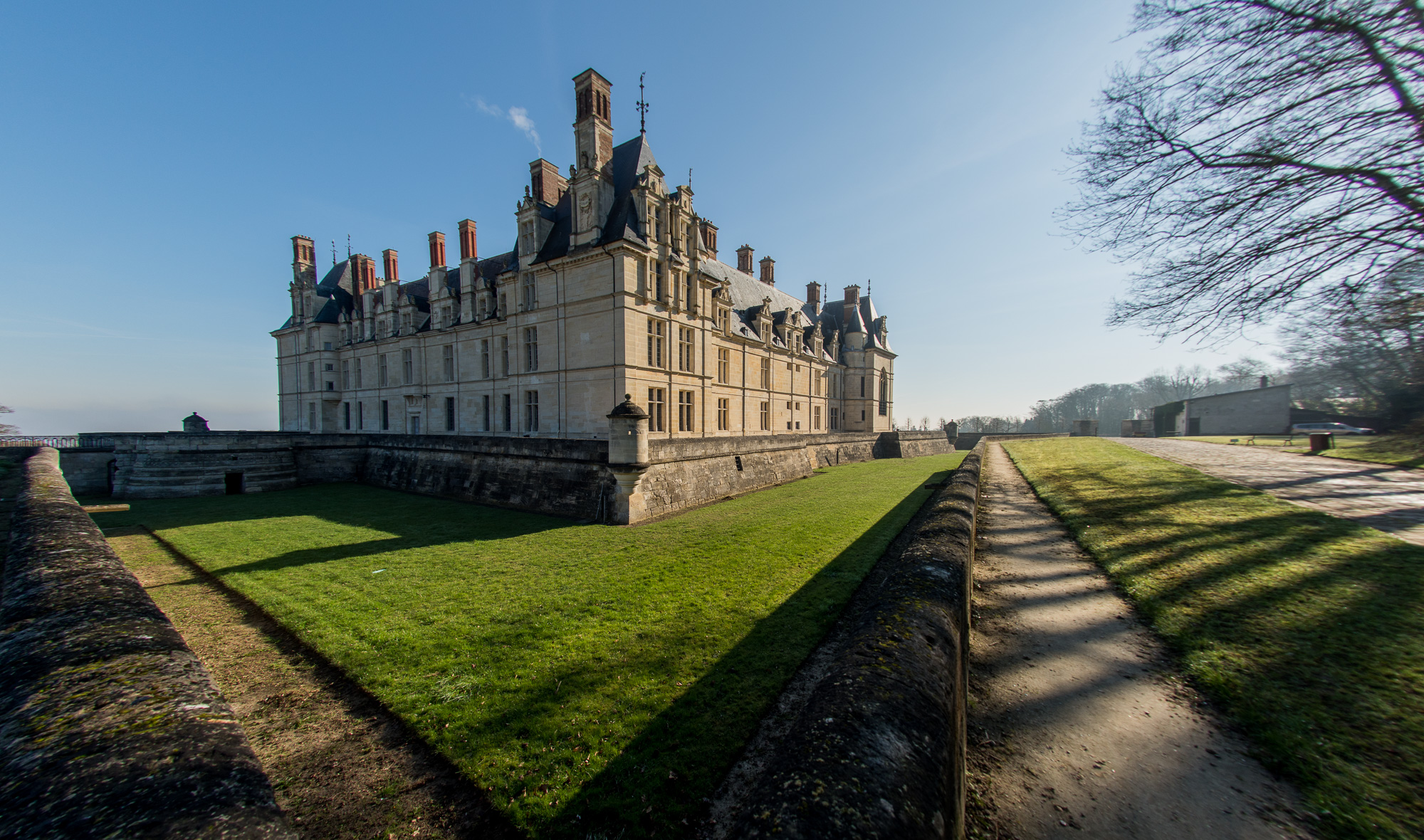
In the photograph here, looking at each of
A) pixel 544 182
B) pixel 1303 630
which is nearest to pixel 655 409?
pixel 544 182

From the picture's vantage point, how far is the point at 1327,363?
30906 mm

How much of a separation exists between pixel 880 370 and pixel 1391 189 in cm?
3519

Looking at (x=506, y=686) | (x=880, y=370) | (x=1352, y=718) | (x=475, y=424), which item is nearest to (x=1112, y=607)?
(x=1352, y=718)

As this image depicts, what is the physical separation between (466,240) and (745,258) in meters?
19.1

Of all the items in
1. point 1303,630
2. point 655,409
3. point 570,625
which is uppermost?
point 655,409

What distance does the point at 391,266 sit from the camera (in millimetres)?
29422

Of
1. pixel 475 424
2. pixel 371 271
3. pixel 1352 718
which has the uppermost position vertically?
pixel 371 271

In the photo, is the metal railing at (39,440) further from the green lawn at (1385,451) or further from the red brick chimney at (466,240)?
the green lawn at (1385,451)

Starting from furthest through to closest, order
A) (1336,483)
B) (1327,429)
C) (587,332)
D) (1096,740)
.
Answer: (1327,429)
(587,332)
(1336,483)
(1096,740)

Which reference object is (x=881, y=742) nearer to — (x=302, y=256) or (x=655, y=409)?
(x=655, y=409)

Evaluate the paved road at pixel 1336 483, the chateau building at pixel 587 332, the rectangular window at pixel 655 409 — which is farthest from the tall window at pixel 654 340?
the paved road at pixel 1336 483

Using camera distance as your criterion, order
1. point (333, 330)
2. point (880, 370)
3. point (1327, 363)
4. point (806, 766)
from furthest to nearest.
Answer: point (880, 370)
point (333, 330)
point (1327, 363)
point (806, 766)

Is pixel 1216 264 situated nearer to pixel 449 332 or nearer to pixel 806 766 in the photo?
pixel 806 766

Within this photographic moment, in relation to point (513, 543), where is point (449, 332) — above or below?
above
